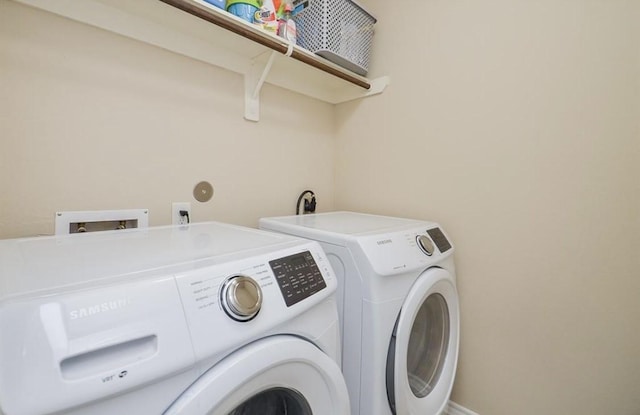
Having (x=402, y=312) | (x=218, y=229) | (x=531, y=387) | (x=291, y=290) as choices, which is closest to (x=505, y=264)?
(x=531, y=387)

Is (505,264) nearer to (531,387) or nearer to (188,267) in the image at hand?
(531,387)

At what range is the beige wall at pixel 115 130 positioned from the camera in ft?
2.77

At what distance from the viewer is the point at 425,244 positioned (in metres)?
1.06

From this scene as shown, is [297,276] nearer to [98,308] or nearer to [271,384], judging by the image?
[271,384]

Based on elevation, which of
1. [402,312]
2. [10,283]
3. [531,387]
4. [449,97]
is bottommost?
[531,387]

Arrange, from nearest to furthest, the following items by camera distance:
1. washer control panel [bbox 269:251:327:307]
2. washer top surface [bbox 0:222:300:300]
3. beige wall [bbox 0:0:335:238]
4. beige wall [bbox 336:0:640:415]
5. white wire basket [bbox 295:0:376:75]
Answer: washer top surface [bbox 0:222:300:300]
washer control panel [bbox 269:251:327:307]
beige wall [bbox 0:0:335:238]
beige wall [bbox 336:0:640:415]
white wire basket [bbox 295:0:376:75]

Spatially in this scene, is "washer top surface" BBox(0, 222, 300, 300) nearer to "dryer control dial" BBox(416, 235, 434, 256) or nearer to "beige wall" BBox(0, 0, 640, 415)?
"beige wall" BBox(0, 0, 640, 415)

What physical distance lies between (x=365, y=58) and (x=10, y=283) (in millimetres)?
1568

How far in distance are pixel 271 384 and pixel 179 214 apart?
84 centimetres

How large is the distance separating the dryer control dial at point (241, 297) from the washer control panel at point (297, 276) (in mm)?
65

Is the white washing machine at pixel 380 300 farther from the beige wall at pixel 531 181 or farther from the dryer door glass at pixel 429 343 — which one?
the beige wall at pixel 531 181

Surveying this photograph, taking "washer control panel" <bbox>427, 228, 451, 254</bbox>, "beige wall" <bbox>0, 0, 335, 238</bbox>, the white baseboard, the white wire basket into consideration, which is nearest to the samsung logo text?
"beige wall" <bbox>0, 0, 335, 238</bbox>

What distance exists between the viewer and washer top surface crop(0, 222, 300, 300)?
0.48 meters

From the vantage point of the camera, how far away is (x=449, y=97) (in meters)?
1.32
